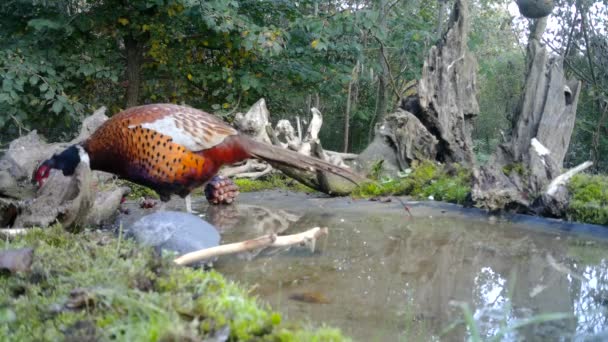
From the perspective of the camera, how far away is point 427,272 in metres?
3.06

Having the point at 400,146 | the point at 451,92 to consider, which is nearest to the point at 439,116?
the point at 451,92

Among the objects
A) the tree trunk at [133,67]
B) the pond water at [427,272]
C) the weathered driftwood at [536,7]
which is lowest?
A: the pond water at [427,272]

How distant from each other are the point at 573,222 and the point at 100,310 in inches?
133

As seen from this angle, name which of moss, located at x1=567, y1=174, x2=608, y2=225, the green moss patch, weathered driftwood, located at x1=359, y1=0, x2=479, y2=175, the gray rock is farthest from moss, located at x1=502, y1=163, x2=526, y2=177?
the gray rock

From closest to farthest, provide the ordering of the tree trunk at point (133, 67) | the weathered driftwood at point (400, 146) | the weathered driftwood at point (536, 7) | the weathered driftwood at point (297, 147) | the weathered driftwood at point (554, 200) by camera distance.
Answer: the weathered driftwood at point (554, 200)
the weathered driftwood at point (297, 147)
the weathered driftwood at point (400, 146)
the weathered driftwood at point (536, 7)
the tree trunk at point (133, 67)

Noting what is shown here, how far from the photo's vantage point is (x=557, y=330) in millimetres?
2262

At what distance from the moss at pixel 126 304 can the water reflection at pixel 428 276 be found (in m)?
0.43

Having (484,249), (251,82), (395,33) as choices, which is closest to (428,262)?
(484,249)

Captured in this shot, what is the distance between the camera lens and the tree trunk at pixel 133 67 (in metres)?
8.78

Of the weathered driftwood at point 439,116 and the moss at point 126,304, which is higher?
the weathered driftwood at point 439,116

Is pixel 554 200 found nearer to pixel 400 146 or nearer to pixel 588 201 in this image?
pixel 588 201

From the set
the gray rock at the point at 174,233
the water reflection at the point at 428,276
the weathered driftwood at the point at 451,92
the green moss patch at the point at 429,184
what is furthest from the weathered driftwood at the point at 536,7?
the gray rock at the point at 174,233

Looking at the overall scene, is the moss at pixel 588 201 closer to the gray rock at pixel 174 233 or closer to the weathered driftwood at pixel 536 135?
the weathered driftwood at pixel 536 135

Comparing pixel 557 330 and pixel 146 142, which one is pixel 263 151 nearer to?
pixel 146 142
